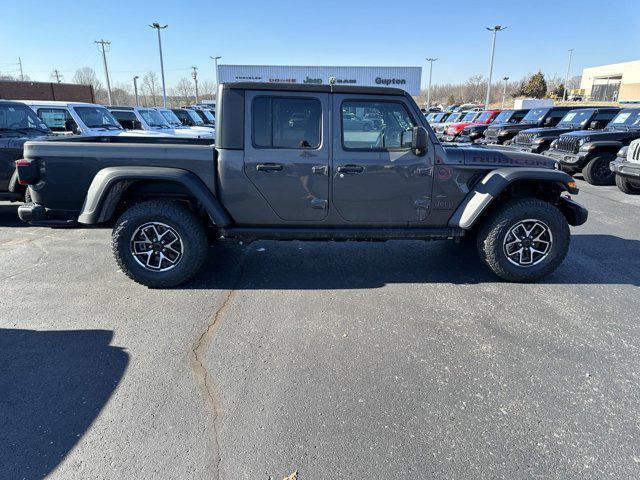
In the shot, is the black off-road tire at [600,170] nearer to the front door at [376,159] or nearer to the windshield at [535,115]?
the windshield at [535,115]

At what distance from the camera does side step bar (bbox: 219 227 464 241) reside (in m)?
4.25

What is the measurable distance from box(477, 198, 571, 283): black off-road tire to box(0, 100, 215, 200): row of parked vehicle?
11.4 feet

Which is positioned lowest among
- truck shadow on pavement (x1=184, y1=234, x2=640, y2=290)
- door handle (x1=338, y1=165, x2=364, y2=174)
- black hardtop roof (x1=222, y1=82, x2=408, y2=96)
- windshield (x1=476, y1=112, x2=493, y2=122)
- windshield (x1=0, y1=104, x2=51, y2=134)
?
truck shadow on pavement (x1=184, y1=234, x2=640, y2=290)

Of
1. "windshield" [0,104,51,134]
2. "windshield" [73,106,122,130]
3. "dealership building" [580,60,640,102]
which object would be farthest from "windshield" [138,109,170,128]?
"dealership building" [580,60,640,102]

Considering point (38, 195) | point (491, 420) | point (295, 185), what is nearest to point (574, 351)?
point (491, 420)

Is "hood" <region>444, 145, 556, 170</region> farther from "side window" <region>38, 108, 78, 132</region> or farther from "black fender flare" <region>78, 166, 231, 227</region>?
"side window" <region>38, 108, 78, 132</region>

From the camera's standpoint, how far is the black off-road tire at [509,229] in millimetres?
4227

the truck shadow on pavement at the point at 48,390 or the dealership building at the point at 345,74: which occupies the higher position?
the dealership building at the point at 345,74

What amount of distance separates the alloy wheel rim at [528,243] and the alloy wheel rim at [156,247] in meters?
3.39

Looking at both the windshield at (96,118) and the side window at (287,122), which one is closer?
the side window at (287,122)

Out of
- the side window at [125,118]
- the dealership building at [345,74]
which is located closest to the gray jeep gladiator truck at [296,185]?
the side window at [125,118]

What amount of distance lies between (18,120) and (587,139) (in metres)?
12.5

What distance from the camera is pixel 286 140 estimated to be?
4.08m

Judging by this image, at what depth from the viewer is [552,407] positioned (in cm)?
256
